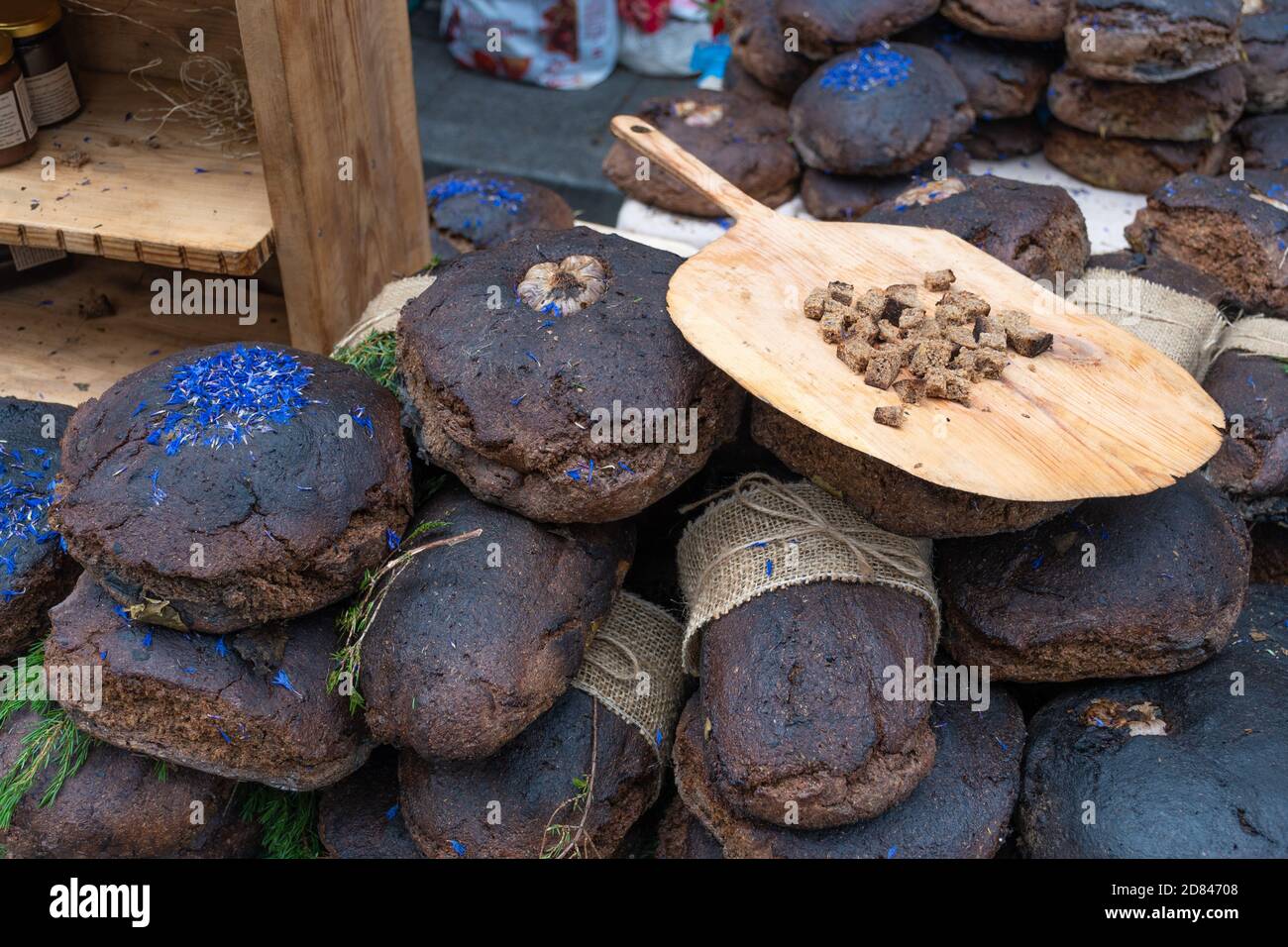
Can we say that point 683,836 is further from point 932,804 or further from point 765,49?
point 765,49

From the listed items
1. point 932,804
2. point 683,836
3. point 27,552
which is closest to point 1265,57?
point 932,804

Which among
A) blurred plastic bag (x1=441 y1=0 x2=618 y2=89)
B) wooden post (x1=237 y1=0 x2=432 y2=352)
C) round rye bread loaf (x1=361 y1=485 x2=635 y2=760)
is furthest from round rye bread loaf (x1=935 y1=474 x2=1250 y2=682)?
blurred plastic bag (x1=441 y1=0 x2=618 y2=89)

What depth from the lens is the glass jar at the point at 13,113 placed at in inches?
105

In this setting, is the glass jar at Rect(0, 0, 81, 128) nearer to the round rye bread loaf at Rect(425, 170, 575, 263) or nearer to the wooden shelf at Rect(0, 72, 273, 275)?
the wooden shelf at Rect(0, 72, 273, 275)

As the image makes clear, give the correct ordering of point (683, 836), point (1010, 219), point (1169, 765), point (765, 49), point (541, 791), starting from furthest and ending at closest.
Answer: point (765, 49) → point (1010, 219) → point (683, 836) → point (541, 791) → point (1169, 765)

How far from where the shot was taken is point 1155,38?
3.36m

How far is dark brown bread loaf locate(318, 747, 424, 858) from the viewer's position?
7.09ft

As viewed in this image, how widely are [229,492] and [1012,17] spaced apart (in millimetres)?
3200

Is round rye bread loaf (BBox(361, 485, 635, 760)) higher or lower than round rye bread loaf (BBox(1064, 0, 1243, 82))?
lower

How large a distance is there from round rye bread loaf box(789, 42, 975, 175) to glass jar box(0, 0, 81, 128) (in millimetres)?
2369

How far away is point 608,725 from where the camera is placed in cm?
211

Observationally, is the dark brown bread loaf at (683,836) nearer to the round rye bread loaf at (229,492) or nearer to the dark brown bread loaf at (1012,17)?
the round rye bread loaf at (229,492)

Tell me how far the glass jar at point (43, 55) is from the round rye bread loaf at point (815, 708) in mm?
2390

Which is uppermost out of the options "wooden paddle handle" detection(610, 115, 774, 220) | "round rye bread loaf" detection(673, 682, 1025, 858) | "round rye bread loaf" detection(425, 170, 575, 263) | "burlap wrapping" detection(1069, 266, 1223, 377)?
"wooden paddle handle" detection(610, 115, 774, 220)
